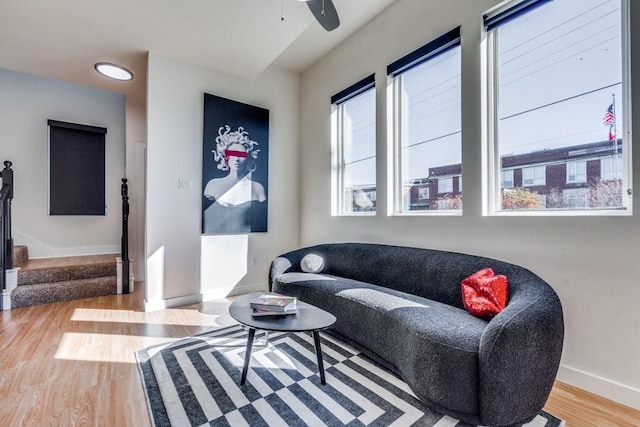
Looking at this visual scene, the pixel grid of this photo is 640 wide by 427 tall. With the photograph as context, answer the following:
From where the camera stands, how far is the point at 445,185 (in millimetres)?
2621

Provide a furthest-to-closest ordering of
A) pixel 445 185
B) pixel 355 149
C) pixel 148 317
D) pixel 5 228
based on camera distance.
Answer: pixel 355 149 < pixel 5 228 < pixel 148 317 < pixel 445 185

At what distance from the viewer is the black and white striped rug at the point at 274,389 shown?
4.77 feet

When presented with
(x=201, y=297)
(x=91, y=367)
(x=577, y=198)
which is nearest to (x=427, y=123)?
(x=577, y=198)

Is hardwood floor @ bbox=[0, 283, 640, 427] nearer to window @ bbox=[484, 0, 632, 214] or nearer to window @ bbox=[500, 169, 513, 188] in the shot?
window @ bbox=[484, 0, 632, 214]

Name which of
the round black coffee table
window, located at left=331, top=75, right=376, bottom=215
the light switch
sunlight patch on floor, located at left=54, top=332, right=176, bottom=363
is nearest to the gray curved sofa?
the round black coffee table

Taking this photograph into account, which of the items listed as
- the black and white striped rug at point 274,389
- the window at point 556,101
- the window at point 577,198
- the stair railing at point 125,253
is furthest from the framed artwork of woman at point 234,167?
the window at point 577,198

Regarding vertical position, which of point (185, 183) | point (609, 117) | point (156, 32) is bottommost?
point (185, 183)

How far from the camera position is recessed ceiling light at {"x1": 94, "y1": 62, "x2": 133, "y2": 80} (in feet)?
11.0

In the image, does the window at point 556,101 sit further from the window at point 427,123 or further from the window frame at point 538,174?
the window at point 427,123

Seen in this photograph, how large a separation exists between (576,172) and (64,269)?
5.07 metres

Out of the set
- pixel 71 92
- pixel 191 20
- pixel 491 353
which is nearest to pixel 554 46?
pixel 491 353

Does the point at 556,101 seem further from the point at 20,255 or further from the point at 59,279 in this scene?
the point at 20,255

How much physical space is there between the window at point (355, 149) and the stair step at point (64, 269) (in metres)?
3.07

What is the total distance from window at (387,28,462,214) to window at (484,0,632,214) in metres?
0.30
